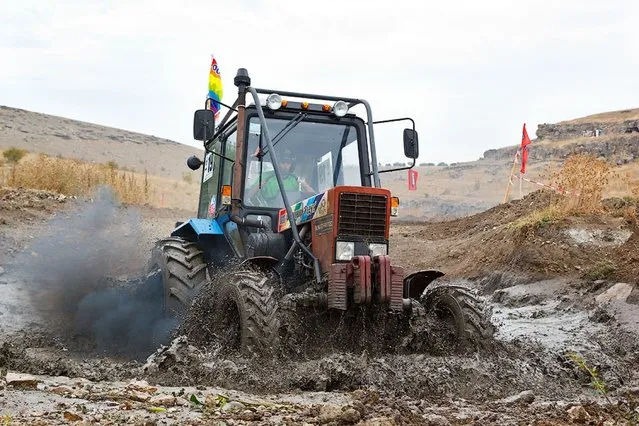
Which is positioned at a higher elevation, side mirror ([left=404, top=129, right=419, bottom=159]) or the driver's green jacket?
side mirror ([left=404, top=129, right=419, bottom=159])

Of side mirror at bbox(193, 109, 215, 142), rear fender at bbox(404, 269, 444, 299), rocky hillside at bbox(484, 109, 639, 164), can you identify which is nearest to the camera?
rear fender at bbox(404, 269, 444, 299)

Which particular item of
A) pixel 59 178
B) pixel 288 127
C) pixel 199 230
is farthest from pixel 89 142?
pixel 288 127

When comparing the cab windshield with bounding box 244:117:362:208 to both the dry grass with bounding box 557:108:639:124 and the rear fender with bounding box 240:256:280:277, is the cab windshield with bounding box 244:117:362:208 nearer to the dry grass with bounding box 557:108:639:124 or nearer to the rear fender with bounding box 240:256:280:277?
the rear fender with bounding box 240:256:280:277

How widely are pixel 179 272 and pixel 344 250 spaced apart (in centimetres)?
194

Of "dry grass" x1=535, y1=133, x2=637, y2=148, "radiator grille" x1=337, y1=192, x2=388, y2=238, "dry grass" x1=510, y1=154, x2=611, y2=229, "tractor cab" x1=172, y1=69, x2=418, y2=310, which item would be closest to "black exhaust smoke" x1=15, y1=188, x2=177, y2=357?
"tractor cab" x1=172, y1=69, x2=418, y2=310

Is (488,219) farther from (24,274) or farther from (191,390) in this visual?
(191,390)

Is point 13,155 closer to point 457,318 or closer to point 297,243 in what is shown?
point 297,243

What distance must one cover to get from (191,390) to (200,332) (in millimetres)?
1650

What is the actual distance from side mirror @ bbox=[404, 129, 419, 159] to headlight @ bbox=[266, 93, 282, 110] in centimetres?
138

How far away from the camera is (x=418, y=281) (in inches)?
291

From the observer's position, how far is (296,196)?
7.68 metres

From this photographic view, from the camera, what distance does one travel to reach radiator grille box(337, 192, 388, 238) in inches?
266

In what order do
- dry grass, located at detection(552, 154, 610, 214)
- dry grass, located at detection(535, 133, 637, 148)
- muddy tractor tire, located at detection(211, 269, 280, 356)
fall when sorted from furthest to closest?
dry grass, located at detection(535, 133, 637, 148) < dry grass, located at detection(552, 154, 610, 214) < muddy tractor tire, located at detection(211, 269, 280, 356)

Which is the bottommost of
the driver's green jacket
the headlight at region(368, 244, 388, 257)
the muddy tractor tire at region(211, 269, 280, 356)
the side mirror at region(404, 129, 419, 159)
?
the muddy tractor tire at region(211, 269, 280, 356)
